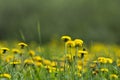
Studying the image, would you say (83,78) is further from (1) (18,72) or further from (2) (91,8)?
(2) (91,8)

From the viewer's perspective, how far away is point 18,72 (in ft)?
11.5

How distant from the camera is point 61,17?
52.1 ft

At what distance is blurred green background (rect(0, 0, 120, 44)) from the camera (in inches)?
605

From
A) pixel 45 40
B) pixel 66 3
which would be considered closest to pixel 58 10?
pixel 66 3

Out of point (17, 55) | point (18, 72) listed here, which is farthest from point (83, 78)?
point (17, 55)

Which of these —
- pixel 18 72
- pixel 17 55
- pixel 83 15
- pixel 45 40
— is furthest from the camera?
pixel 83 15

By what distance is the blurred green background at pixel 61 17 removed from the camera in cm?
1537

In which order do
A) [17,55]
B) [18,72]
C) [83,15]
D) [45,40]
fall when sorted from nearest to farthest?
[18,72]
[17,55]
[45,40]
[83,15]

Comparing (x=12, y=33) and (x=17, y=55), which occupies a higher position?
(x=12, y=33)

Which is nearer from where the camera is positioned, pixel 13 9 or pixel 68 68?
pixel 68 68

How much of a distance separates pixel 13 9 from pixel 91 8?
2.61m

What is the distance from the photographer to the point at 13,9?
16297mm

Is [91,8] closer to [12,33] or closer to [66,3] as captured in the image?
[66,3]

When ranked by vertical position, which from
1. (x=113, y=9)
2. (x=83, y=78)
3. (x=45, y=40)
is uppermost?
(x=113, y=9)
